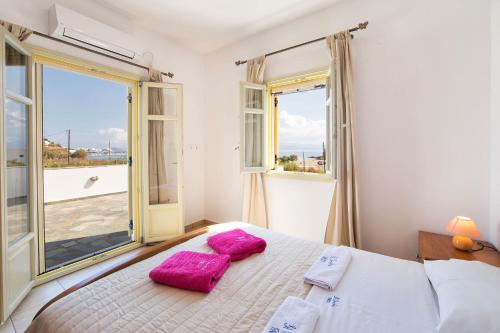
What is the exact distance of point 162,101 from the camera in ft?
10.3

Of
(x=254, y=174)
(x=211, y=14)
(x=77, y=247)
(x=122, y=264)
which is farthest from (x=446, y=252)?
(x=77, y=247)

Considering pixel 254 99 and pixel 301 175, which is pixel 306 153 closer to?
pixel 301 175

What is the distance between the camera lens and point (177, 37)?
131 inches

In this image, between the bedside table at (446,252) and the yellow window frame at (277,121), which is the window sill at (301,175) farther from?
the bedside table at (446,252)

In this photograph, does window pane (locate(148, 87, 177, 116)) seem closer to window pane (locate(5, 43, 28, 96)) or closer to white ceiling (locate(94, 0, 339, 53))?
white ceiling (locate(94, 0, 339, 53))

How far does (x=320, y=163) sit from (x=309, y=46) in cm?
143

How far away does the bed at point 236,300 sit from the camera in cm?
92

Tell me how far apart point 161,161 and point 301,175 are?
1941 millimetres

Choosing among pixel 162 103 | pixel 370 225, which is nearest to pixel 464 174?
pixel 370 225

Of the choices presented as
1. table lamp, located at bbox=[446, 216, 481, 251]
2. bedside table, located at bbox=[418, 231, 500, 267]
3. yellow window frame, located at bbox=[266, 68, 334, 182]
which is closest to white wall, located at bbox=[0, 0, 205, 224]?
yellow window frame, located at bbox=[266, 68, 334, 182]

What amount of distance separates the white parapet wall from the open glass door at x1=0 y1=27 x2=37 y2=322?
2.87m

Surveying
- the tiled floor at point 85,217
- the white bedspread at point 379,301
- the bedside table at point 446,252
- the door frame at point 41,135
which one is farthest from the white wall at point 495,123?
the tiled floor at point 85,217

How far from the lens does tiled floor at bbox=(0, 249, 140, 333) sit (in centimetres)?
168

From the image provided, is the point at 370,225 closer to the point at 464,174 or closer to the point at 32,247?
the point at 464,174
